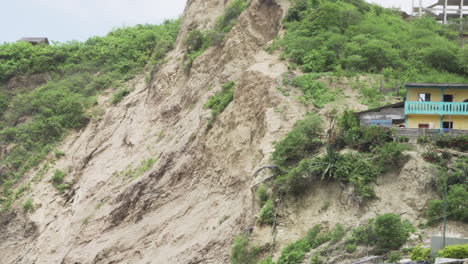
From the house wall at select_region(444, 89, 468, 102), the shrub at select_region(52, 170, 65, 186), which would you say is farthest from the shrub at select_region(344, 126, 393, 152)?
the shrub at select_region(52, 170, 65, 186)

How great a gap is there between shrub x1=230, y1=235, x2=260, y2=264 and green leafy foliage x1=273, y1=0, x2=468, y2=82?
11570mm

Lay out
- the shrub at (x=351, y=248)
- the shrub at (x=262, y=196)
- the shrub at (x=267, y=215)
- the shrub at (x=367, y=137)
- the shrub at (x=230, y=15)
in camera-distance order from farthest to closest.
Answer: the shrub at (x=230, y=15) < the shrub at (x=262, y=196) < the shrub at (x=367, y=137) < the shrub at (x=267, y=215) < the shrub at (x=351, y=248)

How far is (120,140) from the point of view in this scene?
49719 mm

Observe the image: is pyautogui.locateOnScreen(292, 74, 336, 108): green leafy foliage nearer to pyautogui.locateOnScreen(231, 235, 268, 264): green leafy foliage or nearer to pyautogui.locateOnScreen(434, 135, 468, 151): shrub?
pyautogui.locateOnScreen(434, 135, 468, 151): shrub

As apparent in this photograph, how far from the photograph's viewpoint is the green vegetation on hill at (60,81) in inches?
2156

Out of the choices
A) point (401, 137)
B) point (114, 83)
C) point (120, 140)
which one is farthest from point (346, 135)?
point (114, 83)

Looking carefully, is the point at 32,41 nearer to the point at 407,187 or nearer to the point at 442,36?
the point at 442,36

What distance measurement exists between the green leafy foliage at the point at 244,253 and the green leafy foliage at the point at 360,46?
37.9ft

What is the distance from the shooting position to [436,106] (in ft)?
110

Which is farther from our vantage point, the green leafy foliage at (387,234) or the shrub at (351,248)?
the shrub at (351,248)

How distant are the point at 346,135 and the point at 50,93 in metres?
32.4

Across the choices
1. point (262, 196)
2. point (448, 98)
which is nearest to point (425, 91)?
point (448, 98)

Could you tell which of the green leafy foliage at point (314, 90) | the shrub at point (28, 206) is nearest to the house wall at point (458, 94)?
the green leafy foliage at point (314, 90)

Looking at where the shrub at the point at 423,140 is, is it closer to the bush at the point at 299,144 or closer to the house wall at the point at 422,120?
the house wall at the point at 422,120
